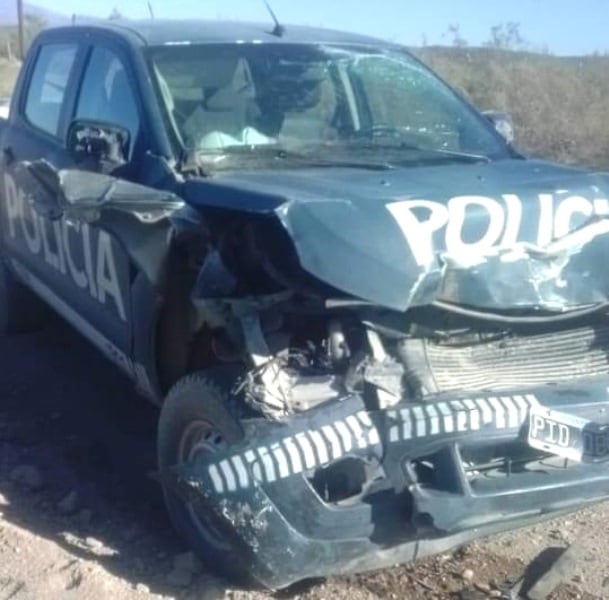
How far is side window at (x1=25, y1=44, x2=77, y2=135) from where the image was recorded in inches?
245

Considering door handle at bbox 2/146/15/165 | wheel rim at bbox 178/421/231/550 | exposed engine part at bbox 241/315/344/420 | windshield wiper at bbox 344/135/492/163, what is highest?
windshield wiper at bbox 344/135/492/163

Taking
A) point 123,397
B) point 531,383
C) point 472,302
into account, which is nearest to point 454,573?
point 531,383

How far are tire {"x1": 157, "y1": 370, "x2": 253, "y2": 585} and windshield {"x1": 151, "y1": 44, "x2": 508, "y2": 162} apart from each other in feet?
3.53

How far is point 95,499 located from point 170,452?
0.72m

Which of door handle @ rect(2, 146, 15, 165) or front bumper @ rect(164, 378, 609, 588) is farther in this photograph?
door handle @ rect(2, 146, 15, 165)

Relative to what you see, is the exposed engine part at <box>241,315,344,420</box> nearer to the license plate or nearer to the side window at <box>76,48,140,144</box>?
the license plate

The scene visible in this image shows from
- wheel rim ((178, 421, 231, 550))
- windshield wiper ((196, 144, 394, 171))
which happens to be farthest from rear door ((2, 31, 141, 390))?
wheel rim ((178, 421, 231, 550))

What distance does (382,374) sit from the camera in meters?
3.99

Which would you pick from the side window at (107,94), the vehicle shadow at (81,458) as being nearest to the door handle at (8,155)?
the side window at (107,94)

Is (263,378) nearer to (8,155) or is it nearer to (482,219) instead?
(482,219)

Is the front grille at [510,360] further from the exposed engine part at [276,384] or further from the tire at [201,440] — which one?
the tire at [201,440]

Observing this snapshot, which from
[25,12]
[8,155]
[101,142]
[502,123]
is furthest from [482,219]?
[25,12]

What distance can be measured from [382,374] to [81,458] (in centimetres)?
204

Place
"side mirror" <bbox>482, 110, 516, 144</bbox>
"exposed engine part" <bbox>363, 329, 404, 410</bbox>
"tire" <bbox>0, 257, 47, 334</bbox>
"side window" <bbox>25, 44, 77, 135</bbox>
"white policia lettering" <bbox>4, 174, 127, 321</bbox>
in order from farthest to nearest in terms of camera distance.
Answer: "tire" <bbox>0, 257, 47, 334</bbox> → "side window" <bbox>25, 44, 77, 135</bbox> → "side mirror" <bbox>482, 110, 516, 144</bbox> → "white policia lettering" <bbox>4, 174, 127, 321</bbox> → "exposed engine part" <bbox>363, 329, 404, 410</bbox>
